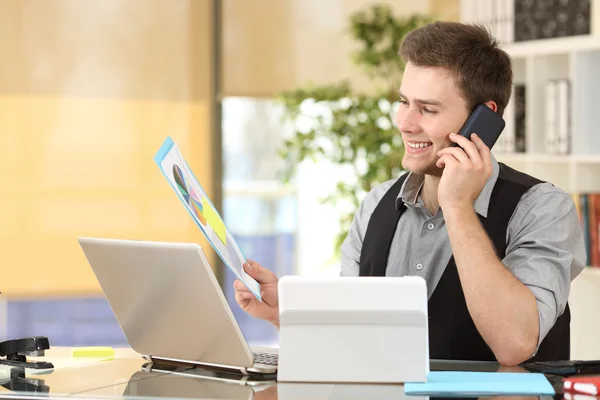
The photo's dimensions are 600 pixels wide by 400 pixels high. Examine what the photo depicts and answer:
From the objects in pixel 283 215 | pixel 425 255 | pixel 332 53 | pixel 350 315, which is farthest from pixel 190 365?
pixel 283 215

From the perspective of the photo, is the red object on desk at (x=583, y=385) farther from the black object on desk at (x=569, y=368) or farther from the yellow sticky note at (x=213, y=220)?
the yellow sticky note at (x=213, y=220)

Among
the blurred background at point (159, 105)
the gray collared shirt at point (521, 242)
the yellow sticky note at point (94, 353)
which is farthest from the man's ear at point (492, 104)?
the blurred background at point (159, 105)

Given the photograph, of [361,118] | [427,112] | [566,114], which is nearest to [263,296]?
[427,112]

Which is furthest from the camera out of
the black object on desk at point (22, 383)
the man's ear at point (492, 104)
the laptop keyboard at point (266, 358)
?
the man's ear at point (492, 104)

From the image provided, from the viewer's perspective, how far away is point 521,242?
6.74ft

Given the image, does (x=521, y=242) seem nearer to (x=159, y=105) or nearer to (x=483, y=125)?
(x=483, y=125)

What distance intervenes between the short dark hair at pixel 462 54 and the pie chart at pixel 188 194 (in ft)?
2.14

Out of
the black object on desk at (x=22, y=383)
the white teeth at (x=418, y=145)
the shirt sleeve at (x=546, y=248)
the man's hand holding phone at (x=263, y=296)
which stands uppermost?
the white teeth at (x=418, y=145)

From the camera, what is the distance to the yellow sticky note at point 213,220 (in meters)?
1.82

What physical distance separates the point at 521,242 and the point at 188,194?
74 cm

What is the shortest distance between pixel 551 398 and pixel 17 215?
3.97 m

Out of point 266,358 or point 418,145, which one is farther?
point 418,145

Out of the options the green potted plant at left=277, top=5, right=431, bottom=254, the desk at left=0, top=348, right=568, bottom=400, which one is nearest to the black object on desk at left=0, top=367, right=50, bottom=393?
the desk at left=0, top=348, right=568, bottom=400

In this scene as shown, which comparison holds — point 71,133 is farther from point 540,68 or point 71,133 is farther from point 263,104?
point 540,68
